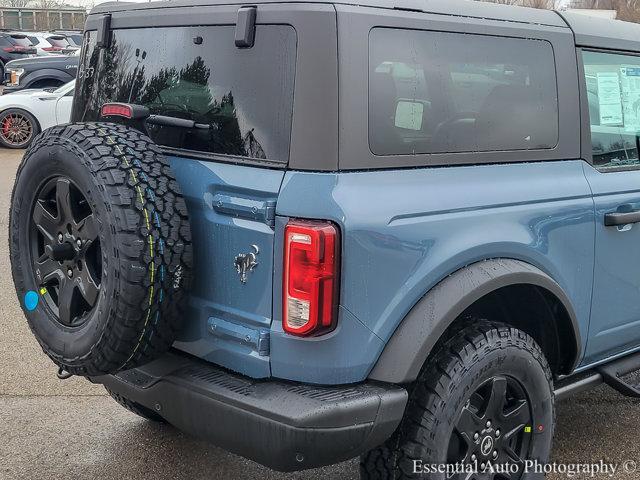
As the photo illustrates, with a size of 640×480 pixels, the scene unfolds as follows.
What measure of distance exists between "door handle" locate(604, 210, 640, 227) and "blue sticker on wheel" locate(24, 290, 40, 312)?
219 cm

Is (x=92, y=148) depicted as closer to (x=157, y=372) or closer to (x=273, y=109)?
(x=273, y=109)

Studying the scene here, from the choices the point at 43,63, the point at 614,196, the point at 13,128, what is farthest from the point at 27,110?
the point at 614,196

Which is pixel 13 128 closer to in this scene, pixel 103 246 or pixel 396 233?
pixel 103 246

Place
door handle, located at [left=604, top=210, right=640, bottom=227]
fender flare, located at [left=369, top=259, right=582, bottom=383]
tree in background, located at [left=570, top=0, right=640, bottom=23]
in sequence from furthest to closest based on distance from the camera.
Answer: tree in background, located at [left=570, top=0, right=640, bottom=23] < door handle, located at [left=604, top=210, right=640, bottom=227] < fender flare, located at [left=369, top=259, right=582, bottom=383]

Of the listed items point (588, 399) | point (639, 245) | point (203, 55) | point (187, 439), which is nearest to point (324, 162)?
point (203, 55)

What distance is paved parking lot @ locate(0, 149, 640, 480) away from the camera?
3.26 metres

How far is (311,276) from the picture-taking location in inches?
88.4

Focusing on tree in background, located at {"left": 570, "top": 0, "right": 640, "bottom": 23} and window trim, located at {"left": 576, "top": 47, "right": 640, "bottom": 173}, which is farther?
tree in background, located at {"left": 570, "top": 0, "right": 640, "bottom": 23}

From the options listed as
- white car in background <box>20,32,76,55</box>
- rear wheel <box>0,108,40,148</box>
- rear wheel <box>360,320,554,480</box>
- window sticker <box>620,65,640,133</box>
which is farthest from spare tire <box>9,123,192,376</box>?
white car in background <box>20,32,76,55</box>

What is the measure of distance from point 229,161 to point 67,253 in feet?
2.07

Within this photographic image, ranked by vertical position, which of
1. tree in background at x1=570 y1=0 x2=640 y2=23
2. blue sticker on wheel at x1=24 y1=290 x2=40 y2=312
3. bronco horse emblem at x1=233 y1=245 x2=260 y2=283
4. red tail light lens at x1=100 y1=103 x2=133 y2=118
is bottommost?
blue sticker on wheel at x1=24 y1=290 x2=40 y2=312

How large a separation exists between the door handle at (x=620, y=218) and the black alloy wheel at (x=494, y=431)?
0.78 meters

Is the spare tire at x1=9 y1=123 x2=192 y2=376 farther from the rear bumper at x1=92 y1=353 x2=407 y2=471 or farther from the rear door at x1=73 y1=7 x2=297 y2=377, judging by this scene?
the rear bumper at x1=92 y1=353 x2=407 y2=471

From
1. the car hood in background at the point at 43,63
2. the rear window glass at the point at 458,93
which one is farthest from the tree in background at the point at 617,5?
the rear window glass at the point at 458,93
